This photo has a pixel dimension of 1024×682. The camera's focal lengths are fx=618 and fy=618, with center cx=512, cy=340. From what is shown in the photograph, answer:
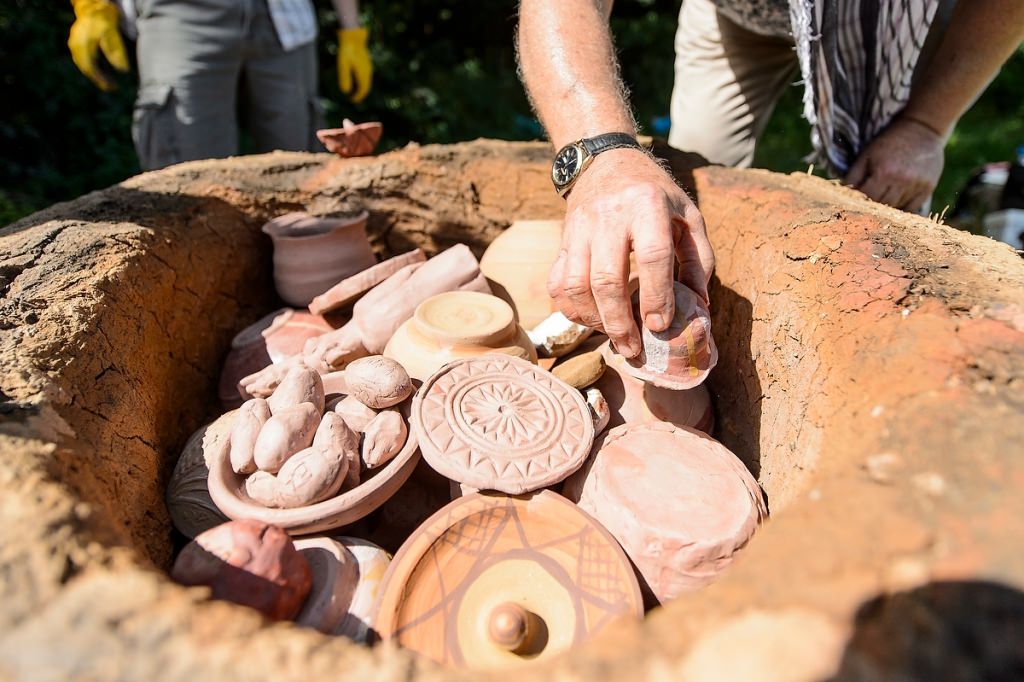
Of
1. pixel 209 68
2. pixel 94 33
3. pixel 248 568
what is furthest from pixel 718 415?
pixel 94 33

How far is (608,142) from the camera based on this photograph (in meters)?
1.74

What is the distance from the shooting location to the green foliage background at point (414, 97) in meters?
4.95

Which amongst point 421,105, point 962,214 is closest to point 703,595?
point 962,214

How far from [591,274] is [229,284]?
1.64m

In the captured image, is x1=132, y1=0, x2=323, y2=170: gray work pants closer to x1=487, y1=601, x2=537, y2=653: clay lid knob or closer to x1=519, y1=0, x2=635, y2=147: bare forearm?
x1=519, y1=0, x2=635, y2=147: bare forearm

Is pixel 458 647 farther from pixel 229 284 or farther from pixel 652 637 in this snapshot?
pixel 229 284

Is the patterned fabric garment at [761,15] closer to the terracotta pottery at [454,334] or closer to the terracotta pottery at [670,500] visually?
the terracotta pottery at [454,334]

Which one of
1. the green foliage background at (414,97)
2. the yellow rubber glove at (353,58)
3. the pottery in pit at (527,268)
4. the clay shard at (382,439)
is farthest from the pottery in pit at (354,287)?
the green foliage background at (414,97)

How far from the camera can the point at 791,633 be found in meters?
0.80

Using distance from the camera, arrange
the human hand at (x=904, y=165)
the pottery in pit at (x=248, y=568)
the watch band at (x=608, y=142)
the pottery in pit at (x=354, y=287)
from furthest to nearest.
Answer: the human hand at (x=904, y=165) < the pottery in pit at (x=354, y=287) < the watch band at (x=608, y=142) < the pottery in pit at (x=248, y=568)

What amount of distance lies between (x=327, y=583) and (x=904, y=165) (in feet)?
8.24

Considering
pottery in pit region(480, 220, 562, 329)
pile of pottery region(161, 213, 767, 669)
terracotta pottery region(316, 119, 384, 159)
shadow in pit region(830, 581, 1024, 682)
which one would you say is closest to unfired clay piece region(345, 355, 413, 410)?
pile of pottery region(161, 213, 767, 669)

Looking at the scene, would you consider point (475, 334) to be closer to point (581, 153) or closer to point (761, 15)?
point (581, 153)

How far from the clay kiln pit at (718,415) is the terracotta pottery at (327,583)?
37 cm
